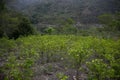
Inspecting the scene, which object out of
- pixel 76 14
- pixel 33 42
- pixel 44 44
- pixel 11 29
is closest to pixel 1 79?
pixel 44 44

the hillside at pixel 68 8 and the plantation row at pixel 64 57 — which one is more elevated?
the plantation row at pixel 64 57

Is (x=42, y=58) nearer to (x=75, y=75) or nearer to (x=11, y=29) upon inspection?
(x=75, y=75)

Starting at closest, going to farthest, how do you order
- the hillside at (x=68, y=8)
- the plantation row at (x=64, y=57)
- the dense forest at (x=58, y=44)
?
the plantation row at (x=64, y=57) → the dense forest at (x=58, y=44) → the hillside at (x=68, y=8)

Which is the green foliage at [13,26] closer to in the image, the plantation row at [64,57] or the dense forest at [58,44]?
the dense forest at [58,44]

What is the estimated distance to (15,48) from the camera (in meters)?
23.7

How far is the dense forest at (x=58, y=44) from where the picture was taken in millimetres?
12188

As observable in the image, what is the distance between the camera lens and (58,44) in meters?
19.6

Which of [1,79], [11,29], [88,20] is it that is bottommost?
[88,20]

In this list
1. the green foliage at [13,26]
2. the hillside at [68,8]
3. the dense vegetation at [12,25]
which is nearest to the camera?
the dense vegetation at [12,25]

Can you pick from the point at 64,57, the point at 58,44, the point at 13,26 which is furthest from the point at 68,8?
the point at 64,57

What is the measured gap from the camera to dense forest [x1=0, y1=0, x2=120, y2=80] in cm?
1219

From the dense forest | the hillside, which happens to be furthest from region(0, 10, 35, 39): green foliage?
the hillside

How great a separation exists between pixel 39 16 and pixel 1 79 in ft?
234

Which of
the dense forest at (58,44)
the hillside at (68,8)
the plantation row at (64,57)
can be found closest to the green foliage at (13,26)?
the dense forest at (58,44)
